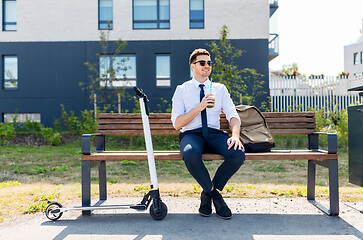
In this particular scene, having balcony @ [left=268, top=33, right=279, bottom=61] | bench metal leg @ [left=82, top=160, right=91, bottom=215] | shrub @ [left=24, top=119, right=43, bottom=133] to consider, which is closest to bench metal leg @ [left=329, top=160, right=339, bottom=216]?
bench metal leg @ [left=82, top=160, right=91, bottom=215]

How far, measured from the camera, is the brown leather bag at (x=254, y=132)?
11.7 feet

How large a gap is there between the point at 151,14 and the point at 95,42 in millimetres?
2967

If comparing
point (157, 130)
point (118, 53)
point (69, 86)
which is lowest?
point (157, 130)

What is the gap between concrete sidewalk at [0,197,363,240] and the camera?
291 cm

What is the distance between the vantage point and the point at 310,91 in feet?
57.2

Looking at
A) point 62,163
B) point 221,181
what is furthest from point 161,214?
point 62,163

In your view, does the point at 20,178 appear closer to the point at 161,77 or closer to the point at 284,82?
the point at 161,77

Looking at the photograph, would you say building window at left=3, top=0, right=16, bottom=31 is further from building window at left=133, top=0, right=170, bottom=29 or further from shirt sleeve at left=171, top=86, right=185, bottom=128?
shirt sleeve at left=171, top=86, right=185, bottom=128

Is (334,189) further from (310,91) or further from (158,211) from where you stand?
(310,91)

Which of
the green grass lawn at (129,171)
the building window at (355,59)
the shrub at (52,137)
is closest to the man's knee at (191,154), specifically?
the green grass lawn at (129,171)

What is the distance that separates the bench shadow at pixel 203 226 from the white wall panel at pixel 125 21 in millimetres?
13553

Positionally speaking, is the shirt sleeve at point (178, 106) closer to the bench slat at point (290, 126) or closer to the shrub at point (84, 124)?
the bench slat at point (290, 126)

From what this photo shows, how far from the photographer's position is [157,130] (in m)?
4.20

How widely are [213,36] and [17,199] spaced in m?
13.3
